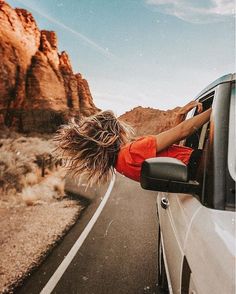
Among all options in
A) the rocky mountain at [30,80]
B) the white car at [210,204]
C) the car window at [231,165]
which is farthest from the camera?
the rocky mountain at [30,80]

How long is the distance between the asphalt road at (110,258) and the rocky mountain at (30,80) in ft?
119

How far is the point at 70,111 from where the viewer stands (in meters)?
50.9

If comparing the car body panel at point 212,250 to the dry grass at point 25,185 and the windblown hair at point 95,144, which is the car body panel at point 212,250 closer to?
the windblown hair at point 95,144

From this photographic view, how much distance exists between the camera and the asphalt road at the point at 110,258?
13.4ft

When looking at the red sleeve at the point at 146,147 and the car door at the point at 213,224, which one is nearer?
the car door at the point at 213,224

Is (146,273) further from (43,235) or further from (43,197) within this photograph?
(43,197)

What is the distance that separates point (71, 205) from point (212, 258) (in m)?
7.28

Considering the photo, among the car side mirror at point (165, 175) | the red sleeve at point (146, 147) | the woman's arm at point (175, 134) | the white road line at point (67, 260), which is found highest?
the woman's arm at point (175, 134)

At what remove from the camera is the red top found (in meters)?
2.57

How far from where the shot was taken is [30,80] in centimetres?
4722

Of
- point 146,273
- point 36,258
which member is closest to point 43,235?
point 36,258

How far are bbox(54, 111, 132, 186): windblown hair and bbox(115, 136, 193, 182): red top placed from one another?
22 centimetres

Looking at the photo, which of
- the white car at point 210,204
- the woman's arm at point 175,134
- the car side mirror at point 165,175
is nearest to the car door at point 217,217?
the white car at point 210,204

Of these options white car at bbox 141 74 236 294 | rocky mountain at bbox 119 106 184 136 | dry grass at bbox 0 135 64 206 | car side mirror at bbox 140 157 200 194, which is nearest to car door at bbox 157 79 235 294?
white car at bbox 141 74 236 294
